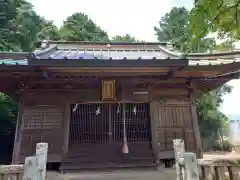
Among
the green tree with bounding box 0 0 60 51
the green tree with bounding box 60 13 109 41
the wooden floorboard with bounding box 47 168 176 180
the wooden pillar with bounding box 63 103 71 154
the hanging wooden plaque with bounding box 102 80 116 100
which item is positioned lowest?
the wooden floorboard with bounding box 47 168 176 180

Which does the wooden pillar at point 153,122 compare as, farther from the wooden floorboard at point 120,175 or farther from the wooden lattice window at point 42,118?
the wooden lattice window at point 42,118

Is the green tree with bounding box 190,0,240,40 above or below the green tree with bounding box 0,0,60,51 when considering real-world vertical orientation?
below

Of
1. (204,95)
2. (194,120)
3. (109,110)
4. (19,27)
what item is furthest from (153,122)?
(19,27)

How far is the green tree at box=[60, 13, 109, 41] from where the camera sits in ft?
83.5

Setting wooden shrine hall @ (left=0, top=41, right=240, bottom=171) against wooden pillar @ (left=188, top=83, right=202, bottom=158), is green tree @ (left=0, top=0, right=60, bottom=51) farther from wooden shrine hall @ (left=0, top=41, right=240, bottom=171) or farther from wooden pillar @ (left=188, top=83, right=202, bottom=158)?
wooden pillar @ (left=188, top=83, right=202, bottom=158)

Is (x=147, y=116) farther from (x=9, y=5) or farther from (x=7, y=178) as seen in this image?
(x=9, y=5)

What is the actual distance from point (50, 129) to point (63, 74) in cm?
182

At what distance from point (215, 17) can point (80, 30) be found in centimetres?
2714

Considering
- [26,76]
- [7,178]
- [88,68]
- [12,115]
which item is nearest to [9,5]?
[12,115]

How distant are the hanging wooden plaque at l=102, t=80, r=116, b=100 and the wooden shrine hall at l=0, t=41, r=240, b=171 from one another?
0.03m

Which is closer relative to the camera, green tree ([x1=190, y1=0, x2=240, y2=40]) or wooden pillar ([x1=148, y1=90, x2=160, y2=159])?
green tree ([x1=190, y1=0, x2=240, y2=40])

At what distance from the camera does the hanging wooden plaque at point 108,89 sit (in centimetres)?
668

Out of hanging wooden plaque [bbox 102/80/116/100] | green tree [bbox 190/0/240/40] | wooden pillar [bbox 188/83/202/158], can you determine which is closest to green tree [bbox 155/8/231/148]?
wooden pillar [bbox 188/83/202/158]

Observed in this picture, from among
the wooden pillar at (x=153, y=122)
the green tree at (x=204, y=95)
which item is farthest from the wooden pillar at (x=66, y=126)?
the green tree at (x=204, y=95)
